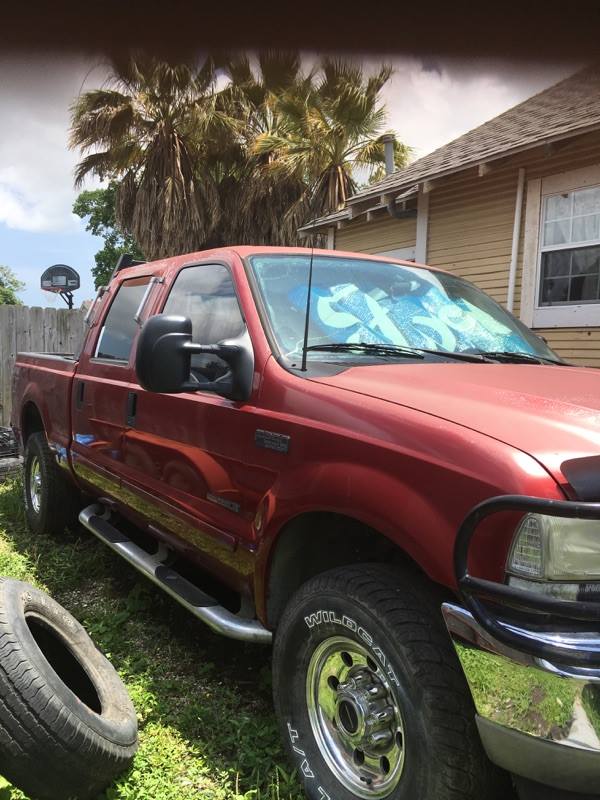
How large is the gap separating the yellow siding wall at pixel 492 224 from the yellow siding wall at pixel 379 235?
0.11ft

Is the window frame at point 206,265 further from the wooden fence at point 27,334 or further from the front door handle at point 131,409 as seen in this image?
the wooden fence at point 27,334

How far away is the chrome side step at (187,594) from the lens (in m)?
2.50

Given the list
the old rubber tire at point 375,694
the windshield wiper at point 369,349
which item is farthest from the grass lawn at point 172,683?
the windshield wiper at point 369,349

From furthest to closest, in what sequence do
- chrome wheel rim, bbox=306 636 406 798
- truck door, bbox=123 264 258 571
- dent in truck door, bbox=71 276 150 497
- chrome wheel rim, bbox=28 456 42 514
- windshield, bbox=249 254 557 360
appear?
chrome wheel rim, bbox=28 456 42 514 < dent in truck door, bbox=71 276 150 497 < windshield, bbox=249 254 557 360 < truck door, bbox=123 264 258 571 < chrome wheel rim, bbox=306 636 406 798

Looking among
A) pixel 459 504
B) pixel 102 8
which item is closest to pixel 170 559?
pixel 459 504

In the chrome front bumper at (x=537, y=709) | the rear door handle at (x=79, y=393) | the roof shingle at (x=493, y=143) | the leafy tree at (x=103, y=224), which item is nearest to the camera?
the chrome front bumper at (x=537, y=709)

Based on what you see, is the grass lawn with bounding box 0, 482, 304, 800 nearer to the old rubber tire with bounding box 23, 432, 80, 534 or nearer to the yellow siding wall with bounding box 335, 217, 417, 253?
the old rubber tire with bounding box 23, 432, 80, 534

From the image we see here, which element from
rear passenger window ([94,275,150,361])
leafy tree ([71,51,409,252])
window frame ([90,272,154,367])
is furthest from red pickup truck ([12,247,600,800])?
leafy tree ([71,51,409,252])

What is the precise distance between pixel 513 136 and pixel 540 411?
23.4 feet

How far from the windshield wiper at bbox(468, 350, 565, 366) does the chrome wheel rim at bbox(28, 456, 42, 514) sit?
3.56 metres

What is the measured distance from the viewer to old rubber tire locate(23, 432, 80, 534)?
4.83 meters

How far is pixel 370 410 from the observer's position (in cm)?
202

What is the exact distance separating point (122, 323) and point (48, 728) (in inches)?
95.0

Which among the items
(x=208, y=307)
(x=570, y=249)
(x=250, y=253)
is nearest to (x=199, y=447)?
(x=208, y=307)
